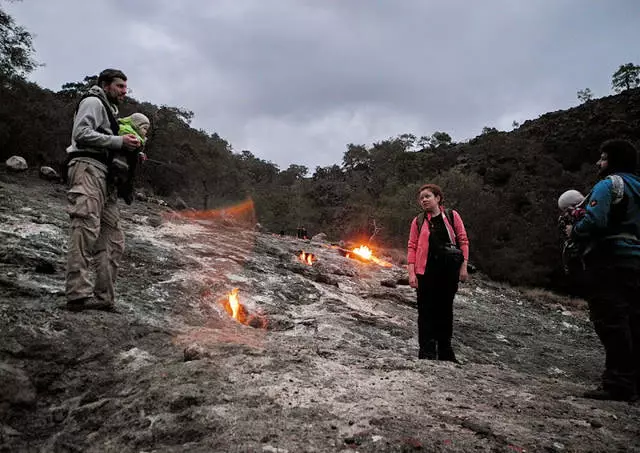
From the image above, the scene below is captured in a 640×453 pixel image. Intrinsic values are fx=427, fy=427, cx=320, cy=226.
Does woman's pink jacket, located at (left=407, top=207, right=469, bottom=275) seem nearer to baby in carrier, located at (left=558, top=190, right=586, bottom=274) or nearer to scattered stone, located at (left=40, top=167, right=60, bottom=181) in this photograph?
baby in carrier, located at (left=558, top=190, right=586, bottom=274)

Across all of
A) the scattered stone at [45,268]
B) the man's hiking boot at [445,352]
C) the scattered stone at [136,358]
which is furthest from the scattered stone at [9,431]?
the man's hiking boot at [445,352]

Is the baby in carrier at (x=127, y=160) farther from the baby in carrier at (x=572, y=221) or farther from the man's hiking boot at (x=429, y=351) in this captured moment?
the baby in carrier at (x=572, y=221)

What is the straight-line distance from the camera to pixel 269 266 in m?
8.68

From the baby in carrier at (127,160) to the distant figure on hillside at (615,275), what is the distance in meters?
3.64

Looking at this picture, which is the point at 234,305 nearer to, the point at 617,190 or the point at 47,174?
the point at 617,190

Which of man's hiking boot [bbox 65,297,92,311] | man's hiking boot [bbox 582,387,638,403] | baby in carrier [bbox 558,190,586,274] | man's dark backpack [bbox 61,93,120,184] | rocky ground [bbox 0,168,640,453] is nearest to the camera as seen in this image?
rocky ground [bbox 0,168,640,453]

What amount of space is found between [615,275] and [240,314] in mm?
3890

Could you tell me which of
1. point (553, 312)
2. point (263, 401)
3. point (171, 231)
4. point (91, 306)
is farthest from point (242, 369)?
point (553, 312)

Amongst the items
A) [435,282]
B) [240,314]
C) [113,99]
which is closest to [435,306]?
[435,282]

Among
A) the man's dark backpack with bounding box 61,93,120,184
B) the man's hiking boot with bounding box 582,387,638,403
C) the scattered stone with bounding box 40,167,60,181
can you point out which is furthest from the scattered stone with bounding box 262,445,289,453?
the scattered stone with bounding box 40,167,60,181

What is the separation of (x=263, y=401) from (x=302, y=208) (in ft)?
137

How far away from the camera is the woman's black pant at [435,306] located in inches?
166

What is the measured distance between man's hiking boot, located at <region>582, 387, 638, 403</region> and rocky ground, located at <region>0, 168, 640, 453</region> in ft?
0.31

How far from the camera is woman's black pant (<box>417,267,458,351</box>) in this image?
421 centimetres
